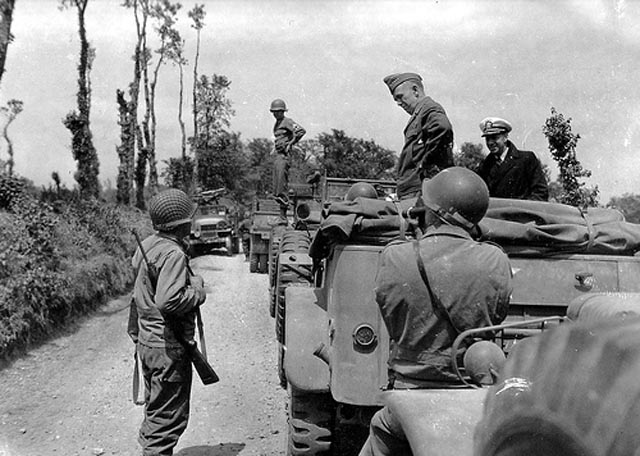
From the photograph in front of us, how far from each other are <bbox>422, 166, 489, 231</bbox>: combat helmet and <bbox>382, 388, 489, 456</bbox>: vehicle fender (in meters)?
0.76

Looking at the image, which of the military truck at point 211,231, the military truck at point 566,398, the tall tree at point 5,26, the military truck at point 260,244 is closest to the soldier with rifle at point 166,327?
the military truck at point 566,398

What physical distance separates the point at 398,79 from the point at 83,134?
17.6 meters

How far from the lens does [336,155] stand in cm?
4034

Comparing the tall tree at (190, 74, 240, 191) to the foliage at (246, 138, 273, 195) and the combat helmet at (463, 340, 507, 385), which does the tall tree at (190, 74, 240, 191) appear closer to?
the foliage at (246, 138, 273, 195)

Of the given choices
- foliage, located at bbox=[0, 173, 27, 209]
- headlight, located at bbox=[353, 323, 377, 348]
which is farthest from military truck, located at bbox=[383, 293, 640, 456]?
foliage, located at bbox=[0, 173, 27, 209]

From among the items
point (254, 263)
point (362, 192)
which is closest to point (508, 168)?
point (362, 192)

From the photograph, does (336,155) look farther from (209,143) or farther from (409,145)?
(409,145)

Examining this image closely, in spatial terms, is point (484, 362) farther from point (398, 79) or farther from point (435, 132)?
point (398, 79)

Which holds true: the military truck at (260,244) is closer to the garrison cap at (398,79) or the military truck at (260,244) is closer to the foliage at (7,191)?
the foliage at (7,191)

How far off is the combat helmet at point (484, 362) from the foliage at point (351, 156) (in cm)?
3576

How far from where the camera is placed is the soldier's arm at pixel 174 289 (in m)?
3.75

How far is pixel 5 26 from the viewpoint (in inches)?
383

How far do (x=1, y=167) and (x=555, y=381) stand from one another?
12424 millimetres

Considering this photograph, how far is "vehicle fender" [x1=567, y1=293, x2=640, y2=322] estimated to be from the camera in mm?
1688
